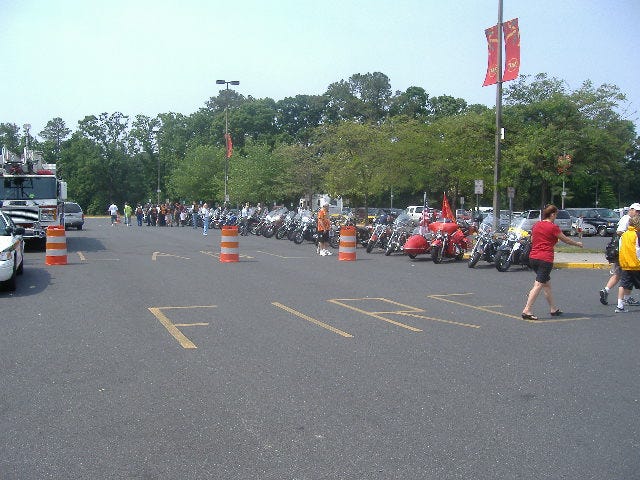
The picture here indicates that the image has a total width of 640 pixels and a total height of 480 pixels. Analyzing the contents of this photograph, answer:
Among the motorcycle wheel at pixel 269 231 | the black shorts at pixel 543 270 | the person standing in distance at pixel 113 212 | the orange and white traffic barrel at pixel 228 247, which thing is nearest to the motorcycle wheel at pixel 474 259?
the orange and white traffic barrel at pixel 228 247

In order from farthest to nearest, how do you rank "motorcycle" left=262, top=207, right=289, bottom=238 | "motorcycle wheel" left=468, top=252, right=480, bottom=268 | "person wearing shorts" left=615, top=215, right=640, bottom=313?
1. "motorcycle" left=262, top=207, right=289, bottom=238
2. "motorcycle wheel" left=468, top=252, right=480, bottom=268
3. "person wearing shorts" left=615, top=215, right=640, bottom=313

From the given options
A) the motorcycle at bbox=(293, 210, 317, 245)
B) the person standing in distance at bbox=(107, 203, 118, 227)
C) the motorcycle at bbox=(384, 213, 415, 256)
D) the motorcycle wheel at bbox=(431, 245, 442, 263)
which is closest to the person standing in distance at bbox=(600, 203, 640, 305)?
the motorcycle wheel at bbox=(431, 245, 442, 263)

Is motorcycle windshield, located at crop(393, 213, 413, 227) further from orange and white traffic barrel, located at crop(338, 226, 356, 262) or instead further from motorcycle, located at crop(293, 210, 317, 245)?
motorcycle, located at crop(293, 210, 317, 245)

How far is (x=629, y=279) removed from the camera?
1141 cm

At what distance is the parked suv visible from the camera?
144ft

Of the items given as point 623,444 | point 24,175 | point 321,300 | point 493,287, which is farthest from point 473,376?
point 24,175

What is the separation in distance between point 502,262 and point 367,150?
90.5ft

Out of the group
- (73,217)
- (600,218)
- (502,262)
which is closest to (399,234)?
(502,262)

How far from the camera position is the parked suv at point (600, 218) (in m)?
43.9

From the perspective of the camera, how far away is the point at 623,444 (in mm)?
5188

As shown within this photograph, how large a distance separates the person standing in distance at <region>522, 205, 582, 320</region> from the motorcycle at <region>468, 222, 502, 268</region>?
810 centimetres

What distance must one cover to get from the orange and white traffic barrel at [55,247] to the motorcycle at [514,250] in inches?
454

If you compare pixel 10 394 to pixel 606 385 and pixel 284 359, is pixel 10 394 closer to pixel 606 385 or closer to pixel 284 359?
pixel 284 359

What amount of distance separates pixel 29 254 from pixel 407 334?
16737 millimetres
